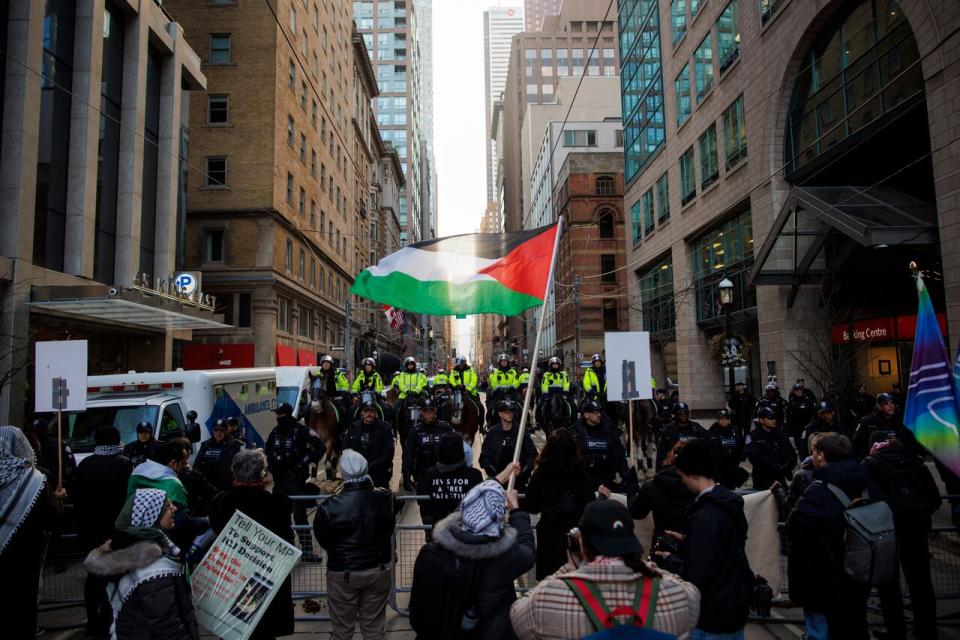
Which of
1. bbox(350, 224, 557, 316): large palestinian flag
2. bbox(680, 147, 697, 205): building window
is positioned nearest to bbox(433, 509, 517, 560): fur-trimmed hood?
bbox(350, 224, 557, 316): large palestinian flag

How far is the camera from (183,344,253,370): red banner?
106ft

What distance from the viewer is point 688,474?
3824 mm

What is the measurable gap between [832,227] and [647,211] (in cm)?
1938

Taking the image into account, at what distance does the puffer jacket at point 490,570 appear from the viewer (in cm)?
332

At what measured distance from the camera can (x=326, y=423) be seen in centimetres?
1367

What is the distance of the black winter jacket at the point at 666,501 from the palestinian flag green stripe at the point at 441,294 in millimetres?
2929

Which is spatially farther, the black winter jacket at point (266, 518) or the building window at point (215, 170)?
the building window at point (215, 170)

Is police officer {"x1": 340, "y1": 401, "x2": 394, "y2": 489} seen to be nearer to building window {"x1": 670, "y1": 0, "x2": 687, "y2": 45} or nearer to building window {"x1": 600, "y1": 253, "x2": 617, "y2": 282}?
building window {"x1": 670, "y1": 0, "x2": 687, "y2": 45}

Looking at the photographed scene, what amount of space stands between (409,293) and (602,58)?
124235 mm

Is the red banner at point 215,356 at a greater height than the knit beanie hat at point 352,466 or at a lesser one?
greater

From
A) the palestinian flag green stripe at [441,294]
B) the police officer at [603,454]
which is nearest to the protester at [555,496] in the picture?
the police officer at [603,454]

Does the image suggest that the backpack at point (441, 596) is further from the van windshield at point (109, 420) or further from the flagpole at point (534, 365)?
Answer: the van windshield at point (109, 420)

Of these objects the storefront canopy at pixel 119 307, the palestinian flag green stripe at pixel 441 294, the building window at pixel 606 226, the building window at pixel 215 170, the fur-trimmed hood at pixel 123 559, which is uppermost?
the building window at pixel 606 226

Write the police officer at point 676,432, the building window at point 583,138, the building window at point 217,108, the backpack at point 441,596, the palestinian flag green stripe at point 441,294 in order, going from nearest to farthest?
the backpack at point 441,596, the palestinian flag green stripe at point 441,294, the police officer at point 676,432, the building window at point 217,108, the building window at point 583,138
